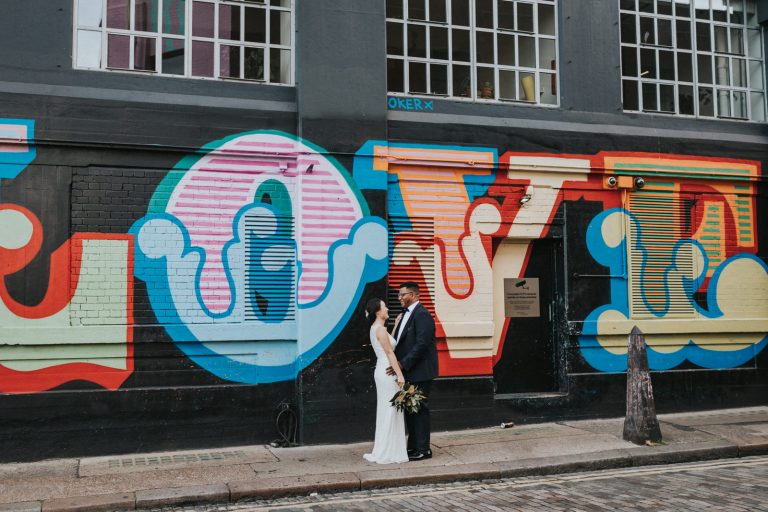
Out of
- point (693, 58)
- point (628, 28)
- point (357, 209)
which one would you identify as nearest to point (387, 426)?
point (357, 209)

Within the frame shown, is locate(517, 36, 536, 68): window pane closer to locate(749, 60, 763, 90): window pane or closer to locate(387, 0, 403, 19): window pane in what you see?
locate(387, 0, 403, 19): window pane

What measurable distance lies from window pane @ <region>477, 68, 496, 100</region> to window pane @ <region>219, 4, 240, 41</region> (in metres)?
3.31

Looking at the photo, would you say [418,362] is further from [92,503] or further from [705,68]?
[705,68]

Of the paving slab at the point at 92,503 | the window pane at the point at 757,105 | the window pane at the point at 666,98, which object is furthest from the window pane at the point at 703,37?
the paving slab at the point at 92,503

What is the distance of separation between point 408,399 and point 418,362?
455 mm

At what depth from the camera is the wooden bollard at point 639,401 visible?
29.5ft

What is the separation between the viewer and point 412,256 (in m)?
9.96

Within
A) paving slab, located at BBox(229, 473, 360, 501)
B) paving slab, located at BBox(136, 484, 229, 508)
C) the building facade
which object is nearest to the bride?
paving slab, located at BBox(229, 473, 360, 501)

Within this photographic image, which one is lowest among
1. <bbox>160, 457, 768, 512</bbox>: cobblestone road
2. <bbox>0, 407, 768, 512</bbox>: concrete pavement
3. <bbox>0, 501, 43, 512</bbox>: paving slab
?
<bbox>160, 457, 768, 512</bbox>: cobblestone road

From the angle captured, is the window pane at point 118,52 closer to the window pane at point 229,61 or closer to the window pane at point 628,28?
the window pane at point 229,61

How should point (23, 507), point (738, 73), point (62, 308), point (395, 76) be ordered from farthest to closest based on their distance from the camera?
point (738, 73)
point (395, 76)
point (62, 308)
point (23, 507)

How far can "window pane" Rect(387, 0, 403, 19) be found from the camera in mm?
10344

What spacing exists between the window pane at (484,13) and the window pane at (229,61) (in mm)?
3365

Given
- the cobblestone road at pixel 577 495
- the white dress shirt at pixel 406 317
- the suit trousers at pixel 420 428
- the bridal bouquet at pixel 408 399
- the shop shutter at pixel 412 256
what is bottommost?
the cobblestone road at pixel 577 495
